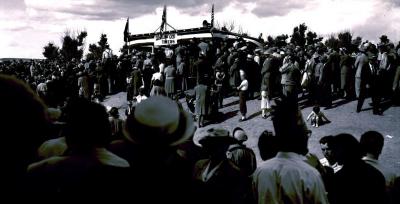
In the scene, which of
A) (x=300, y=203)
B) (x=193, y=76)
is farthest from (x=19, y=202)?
(x=193, y=76)

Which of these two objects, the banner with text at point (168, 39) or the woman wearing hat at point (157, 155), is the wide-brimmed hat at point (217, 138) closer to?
the woman wearing hat at point (157, 155)

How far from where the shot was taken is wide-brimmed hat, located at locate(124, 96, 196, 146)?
7.10 ft

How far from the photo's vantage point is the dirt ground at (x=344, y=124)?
1034cm

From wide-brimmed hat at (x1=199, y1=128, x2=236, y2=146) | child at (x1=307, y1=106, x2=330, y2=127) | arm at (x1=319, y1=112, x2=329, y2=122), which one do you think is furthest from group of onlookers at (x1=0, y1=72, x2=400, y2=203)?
arm at (x1=319, y1=112, x2=329, y2=122)

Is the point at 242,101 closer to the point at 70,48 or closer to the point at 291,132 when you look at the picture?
the point at 291,132

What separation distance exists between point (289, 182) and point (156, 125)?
106cm

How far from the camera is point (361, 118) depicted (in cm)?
1237

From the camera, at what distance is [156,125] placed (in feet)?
7.12

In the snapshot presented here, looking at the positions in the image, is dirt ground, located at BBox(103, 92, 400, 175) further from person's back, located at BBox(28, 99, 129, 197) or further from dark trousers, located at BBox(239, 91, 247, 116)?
person's back, located at BBox(28, 99, 129, 197)

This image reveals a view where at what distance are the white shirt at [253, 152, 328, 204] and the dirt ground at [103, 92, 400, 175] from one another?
713 cm

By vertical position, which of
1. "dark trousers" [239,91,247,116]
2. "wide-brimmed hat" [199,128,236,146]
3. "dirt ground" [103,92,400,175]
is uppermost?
"wide-brimmed hat" [199,128,236,146]

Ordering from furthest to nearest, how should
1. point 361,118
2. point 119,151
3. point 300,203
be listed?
point 361,118, point 119,151, point 300,203

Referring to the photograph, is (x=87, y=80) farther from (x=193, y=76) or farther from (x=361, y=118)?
(x=361, y=118)

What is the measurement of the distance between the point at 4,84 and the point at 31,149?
0.92ft
